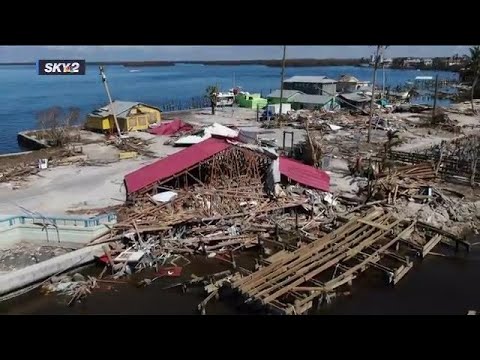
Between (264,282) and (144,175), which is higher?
(144,175)

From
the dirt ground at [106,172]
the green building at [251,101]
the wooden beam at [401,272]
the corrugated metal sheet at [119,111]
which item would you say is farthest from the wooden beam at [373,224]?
the green building at [251,101]

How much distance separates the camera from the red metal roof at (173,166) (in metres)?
20.9

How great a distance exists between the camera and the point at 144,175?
2156 cm

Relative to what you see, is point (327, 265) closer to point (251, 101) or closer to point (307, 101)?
point (307, 101)

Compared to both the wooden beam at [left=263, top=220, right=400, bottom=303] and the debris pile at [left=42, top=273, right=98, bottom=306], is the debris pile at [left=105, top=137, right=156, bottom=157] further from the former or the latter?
the wooden beam at [left=263, top=220, right=400, bottom=303]

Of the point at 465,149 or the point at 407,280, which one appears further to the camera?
the point at 465,149

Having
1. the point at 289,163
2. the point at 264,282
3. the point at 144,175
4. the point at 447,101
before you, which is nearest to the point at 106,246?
the point at 144,175

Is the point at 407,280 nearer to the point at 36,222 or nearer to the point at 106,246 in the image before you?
the point at 106,246

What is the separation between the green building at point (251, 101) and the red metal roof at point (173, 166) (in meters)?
34.1

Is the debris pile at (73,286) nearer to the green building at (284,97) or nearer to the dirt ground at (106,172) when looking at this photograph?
the dirt ground at (106,172)

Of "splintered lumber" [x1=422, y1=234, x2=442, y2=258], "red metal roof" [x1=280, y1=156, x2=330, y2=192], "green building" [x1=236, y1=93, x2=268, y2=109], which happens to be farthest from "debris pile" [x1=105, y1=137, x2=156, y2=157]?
"green building" [x1=236, y1=93, x2=268, y2=109]
